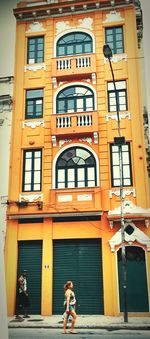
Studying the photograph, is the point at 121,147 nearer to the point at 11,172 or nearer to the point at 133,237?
the point at 133,237

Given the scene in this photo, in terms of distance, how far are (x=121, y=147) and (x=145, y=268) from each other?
97 centimetres

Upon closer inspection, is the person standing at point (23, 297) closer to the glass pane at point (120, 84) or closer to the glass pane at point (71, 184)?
the glass pane at point (71, 184)

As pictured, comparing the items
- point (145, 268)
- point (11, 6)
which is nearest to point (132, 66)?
point (11, 6)

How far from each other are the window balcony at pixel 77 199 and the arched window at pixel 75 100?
0.71 meters

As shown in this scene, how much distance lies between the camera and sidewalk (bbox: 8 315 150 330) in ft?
8.51

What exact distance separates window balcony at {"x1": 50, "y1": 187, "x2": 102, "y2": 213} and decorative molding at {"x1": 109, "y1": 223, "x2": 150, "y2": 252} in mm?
254

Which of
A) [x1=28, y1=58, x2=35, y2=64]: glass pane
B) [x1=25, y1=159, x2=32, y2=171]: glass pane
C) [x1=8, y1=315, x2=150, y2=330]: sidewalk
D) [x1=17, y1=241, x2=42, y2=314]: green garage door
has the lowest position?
[x1=8, y1=315, x2=150, y2=330]: sidewalk

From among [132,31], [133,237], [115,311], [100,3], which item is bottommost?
[115,311]

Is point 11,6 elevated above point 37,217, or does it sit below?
above

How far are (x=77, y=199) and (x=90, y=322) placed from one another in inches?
35.8

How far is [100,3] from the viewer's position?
3186mm

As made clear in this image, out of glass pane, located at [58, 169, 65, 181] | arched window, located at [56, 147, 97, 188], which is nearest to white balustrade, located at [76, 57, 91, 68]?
arched window, located at [56, 147, 97, 188]

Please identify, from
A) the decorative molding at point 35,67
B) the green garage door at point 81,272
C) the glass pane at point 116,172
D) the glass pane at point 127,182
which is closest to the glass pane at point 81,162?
the glass pane at point 116,172

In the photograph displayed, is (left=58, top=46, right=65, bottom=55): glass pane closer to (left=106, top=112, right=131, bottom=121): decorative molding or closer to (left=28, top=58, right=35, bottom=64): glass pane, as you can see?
(left=28, top=58, right=35, bottom=64): glass pane
